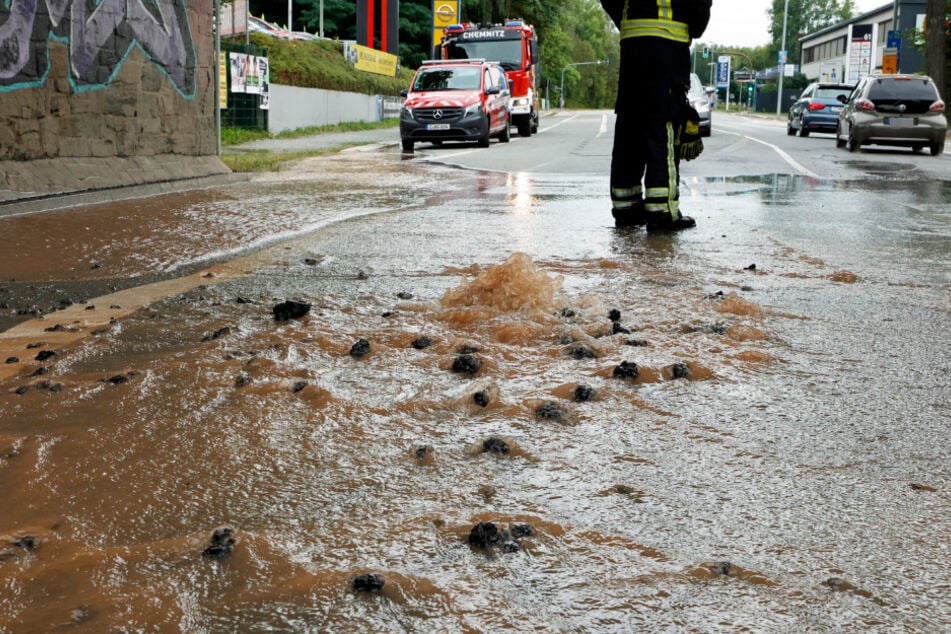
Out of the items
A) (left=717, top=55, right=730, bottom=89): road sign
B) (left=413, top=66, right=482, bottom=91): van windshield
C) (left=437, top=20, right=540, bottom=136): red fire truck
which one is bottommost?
(left=413, top=66, right=482, bottom=91): van windshield

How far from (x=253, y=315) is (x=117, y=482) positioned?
2146 mm

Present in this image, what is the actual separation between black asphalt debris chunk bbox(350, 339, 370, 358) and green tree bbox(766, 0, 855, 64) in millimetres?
156557

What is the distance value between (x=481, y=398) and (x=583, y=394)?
1.13 feet

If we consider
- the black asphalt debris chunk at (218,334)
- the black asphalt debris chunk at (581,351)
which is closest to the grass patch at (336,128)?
the black asphalt debris chunk at (218,334)

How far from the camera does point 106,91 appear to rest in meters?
11.3

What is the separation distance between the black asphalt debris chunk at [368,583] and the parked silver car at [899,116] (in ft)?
70.8

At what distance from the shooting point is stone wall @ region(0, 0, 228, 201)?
981 cm

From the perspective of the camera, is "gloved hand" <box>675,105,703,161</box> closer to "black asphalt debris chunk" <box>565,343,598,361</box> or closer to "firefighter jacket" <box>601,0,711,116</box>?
"firefighter jacket" <box>601,0,711,116</box>

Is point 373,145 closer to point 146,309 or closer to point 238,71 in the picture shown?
point 238,71

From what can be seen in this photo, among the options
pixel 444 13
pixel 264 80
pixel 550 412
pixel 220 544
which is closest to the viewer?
pixel 220 544

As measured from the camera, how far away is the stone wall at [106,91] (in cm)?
981

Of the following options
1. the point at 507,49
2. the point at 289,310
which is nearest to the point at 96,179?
the point at 289,310

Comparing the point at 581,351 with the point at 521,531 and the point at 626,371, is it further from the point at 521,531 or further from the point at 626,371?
the point at 521,531

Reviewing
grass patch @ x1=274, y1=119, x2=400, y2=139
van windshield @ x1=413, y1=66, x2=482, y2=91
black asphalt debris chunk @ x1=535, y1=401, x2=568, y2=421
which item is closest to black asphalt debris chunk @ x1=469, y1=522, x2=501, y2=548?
black asphalt debris chunk @ x1=535, y1=401, x2=568, y2=421
